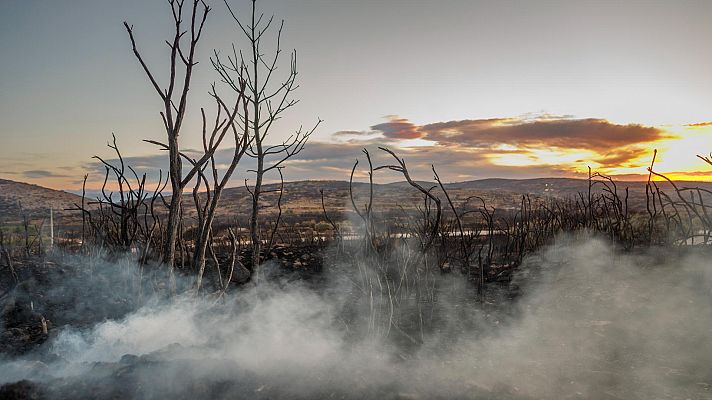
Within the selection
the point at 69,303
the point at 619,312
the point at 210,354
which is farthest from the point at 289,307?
the point at 619,312

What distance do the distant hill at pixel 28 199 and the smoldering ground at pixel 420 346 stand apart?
47942 mm

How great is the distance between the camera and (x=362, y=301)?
6551mm

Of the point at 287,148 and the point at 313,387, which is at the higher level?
the point at 287,148

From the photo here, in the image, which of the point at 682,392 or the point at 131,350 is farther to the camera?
the point at 131,350

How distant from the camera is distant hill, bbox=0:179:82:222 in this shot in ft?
155

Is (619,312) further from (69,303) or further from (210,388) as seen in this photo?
(69,303)

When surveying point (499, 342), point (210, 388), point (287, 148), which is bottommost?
point (499, 342)

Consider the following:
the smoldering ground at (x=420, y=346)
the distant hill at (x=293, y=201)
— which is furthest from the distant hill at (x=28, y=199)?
the smoldering ground at (x=420, y=346)

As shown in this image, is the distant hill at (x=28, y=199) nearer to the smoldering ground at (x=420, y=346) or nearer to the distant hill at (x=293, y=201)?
the distant hill at (x=293, y=201)

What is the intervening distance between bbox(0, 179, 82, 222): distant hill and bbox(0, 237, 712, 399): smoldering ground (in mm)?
47942

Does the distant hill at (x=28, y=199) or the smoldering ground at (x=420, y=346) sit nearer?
the smoldering ground at (x=420, y=346)

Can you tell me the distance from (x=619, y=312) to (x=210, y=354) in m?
4.77

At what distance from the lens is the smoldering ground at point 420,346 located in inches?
135

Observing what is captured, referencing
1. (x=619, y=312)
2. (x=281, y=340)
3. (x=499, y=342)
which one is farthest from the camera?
(x=619, y=312)
